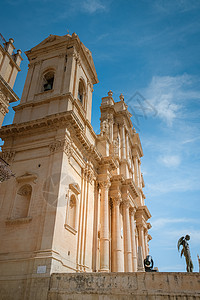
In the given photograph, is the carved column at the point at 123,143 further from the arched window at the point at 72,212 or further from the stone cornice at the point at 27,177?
the stone cornice at the point at 27,177

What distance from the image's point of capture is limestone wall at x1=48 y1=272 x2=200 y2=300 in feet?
34.3

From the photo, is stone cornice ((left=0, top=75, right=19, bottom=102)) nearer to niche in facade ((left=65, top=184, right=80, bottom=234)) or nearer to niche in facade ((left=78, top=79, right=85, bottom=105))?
niche in facade ((left=65, top=184, right=80, bottom=234))

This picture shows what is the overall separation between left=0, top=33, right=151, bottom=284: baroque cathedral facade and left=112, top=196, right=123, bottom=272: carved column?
0.08m

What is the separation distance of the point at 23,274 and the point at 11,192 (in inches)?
208

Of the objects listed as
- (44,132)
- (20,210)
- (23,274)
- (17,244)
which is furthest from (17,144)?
(23,274)

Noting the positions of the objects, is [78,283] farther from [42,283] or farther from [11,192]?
[11,192]

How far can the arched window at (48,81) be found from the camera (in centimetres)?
2328

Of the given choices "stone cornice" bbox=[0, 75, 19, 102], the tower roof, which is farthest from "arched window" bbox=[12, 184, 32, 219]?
the tower roof

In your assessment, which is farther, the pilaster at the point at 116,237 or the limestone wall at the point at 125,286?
the pilaster at the point at 116,237

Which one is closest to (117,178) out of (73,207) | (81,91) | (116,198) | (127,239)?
(116,198)

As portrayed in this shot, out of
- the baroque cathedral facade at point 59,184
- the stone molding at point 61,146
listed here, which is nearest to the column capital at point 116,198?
the baroque cathedral facade at point 59,184

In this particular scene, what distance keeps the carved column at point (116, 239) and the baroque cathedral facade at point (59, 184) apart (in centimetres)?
8

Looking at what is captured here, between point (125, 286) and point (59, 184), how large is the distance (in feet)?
22.2

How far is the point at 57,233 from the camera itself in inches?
566
